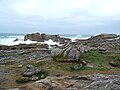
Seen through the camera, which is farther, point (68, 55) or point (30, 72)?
point (68, 55)

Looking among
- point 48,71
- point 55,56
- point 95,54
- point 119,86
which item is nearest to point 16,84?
point 48,71

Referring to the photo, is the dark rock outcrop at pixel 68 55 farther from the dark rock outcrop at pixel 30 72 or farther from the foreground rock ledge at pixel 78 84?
the foreground rock ledge at pixel 78 84

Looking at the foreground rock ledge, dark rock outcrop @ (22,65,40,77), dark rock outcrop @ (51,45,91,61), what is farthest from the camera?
dark rock outcrop @ (51,45,91,61)

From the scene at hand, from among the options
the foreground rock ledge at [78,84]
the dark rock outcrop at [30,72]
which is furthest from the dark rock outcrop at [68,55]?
the foreground rock ledge at [78,84]

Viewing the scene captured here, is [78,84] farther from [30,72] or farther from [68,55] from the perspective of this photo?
[68,55]

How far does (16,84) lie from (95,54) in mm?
8258

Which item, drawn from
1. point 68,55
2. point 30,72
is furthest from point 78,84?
point 68,55

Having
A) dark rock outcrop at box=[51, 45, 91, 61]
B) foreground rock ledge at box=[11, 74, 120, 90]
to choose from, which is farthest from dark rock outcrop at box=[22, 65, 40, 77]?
foreground rock ledge at box=[11, 74, 120, 90]

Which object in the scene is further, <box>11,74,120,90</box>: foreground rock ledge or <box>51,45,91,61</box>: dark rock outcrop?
<box>51,45,91,61</box>: dark rock outcrop

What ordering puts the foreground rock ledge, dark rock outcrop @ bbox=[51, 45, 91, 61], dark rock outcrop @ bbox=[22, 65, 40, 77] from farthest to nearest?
dark rock outcrop @ bbox=[51, 45, 91, 61], dark rock outcrop @ bbox=[22, 65, 40, 77], the foreground rock ledge

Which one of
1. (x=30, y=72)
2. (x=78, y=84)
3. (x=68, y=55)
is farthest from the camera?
(x=68, y=55)

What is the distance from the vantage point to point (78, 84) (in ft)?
33.2

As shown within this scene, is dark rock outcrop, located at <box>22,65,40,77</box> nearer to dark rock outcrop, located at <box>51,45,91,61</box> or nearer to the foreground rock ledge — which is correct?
dark rock outcrop, located at <box>51,45,91,61</box>

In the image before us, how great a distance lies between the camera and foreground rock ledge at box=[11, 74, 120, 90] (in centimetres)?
934
